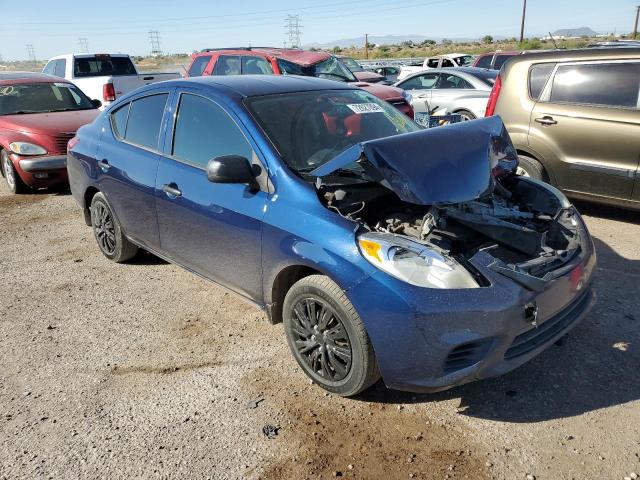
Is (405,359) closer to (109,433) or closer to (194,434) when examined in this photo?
(194,434)

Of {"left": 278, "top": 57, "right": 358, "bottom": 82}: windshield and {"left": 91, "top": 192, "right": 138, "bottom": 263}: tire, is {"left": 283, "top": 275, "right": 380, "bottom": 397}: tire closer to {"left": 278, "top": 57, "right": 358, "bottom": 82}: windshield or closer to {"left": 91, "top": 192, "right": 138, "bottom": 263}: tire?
{"left": 91, "top": 192, "right": 138, "bottom": 263}: tire

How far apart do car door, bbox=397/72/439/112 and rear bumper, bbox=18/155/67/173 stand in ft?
21.3

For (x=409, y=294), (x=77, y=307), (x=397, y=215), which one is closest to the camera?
(x=409, y=294)

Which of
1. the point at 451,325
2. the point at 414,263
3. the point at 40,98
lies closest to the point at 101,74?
the point at 40,98

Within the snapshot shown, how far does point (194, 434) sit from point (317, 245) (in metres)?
1.21

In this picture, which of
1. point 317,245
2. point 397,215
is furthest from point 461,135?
point 317,245

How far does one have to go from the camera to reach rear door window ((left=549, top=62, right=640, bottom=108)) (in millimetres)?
5495

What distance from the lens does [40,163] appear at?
25.2 ft

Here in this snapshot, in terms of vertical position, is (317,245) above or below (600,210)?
above

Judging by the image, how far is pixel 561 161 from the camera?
5891 millimetres

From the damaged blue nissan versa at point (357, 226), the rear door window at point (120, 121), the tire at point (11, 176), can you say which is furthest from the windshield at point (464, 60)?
the rear door window at point (120, 121)

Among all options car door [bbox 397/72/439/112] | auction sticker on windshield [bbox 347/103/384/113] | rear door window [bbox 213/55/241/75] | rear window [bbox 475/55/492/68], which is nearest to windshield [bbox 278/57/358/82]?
rear door window [bbox 213/55/241/75]

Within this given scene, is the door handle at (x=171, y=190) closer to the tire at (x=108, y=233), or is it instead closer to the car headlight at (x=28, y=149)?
the tire at (x=108, y=233)

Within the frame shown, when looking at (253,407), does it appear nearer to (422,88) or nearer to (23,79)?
(23,79)
